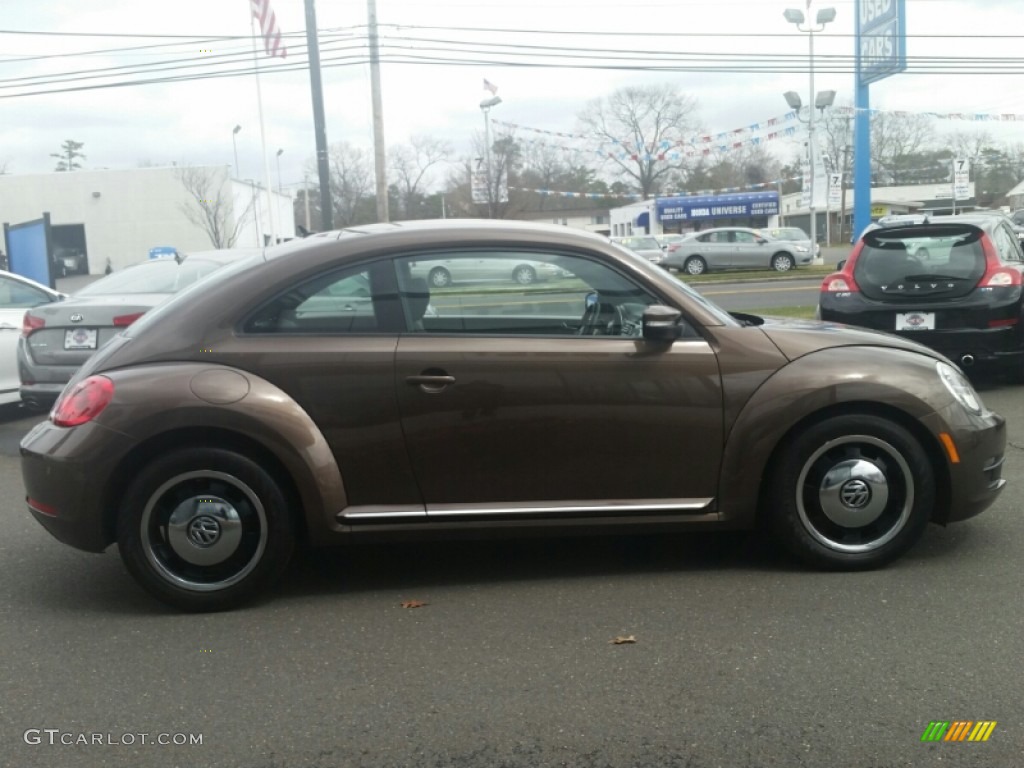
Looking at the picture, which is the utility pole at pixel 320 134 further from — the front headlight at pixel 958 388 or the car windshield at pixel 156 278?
the front headlight at pixel 958 388

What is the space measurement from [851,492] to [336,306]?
92.6 inches

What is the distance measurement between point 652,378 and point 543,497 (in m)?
0.68

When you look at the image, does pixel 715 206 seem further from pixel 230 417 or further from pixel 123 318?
pixel 230 417

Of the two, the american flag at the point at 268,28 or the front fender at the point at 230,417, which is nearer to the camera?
the front fender at the point at 230,417

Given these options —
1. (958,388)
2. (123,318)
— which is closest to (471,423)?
(958,388)

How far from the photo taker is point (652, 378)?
425 centimetres

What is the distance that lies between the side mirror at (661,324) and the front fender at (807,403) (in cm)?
45

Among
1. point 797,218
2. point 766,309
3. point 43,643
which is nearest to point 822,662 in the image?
point 43,643

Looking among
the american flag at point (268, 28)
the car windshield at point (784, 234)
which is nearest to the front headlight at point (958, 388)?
the american flag at point (268, 28)

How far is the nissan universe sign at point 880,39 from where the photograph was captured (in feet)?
93.0

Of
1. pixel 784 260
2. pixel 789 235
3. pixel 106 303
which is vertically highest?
pixel 789 235

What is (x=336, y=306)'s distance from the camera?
4301 millimetres

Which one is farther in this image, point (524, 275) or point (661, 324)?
point (524, 275)

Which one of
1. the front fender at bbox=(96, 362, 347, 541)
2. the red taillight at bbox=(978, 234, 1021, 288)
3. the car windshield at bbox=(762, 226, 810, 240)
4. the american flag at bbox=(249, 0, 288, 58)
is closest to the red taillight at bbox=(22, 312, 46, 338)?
the front fender at bbox=(96, 362, 347, 541)
